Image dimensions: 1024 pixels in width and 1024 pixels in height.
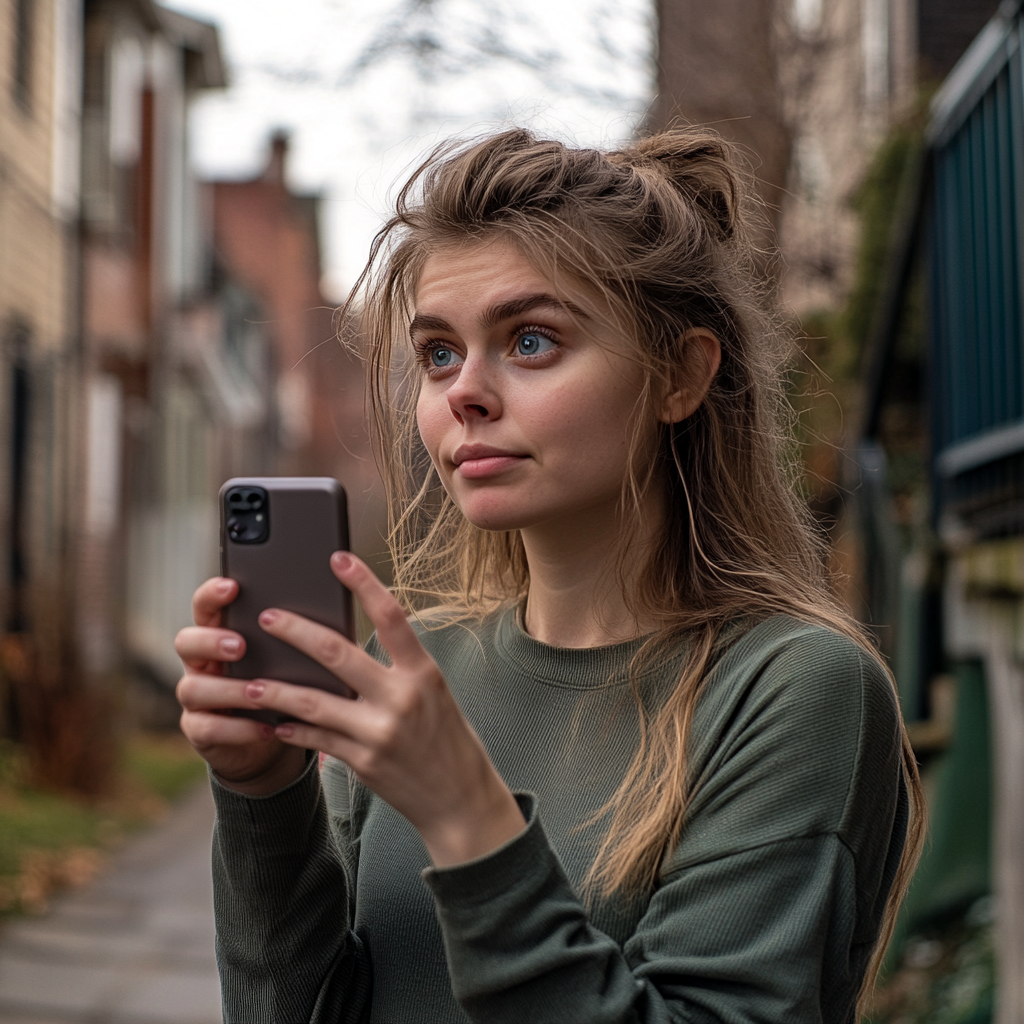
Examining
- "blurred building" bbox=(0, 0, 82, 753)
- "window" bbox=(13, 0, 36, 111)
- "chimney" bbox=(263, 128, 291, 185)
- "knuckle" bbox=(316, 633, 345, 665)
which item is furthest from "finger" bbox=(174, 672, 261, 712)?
"chimney" bbox=(263, 128, 291, 185)

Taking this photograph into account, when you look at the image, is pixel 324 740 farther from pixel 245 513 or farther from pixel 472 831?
pixel 245 513

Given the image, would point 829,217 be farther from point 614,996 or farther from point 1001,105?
point 614,996

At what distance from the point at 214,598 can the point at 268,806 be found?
0.27 m

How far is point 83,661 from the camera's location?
33.6ft

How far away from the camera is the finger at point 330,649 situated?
4.01 feet

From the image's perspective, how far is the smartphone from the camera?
1.32 meters

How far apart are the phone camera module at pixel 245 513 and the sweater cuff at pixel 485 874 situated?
1.27ft

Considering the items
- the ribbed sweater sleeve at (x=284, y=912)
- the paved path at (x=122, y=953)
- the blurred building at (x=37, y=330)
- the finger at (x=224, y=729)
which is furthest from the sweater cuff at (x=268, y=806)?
the blurred building at (x=37, y=330)

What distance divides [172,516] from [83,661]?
7692 mm

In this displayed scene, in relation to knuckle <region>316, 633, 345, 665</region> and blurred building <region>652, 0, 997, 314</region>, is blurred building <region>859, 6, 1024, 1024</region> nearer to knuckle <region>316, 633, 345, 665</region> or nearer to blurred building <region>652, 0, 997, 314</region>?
blurred building <region>652, 0, 997, 314</region>

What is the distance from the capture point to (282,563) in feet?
4.46

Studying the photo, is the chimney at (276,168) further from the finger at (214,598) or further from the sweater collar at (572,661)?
the finger at (214,598)

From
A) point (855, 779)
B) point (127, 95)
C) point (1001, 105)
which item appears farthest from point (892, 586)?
point (127, 95)

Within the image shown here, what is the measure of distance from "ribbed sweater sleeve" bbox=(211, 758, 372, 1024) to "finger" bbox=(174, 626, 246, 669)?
216mm
